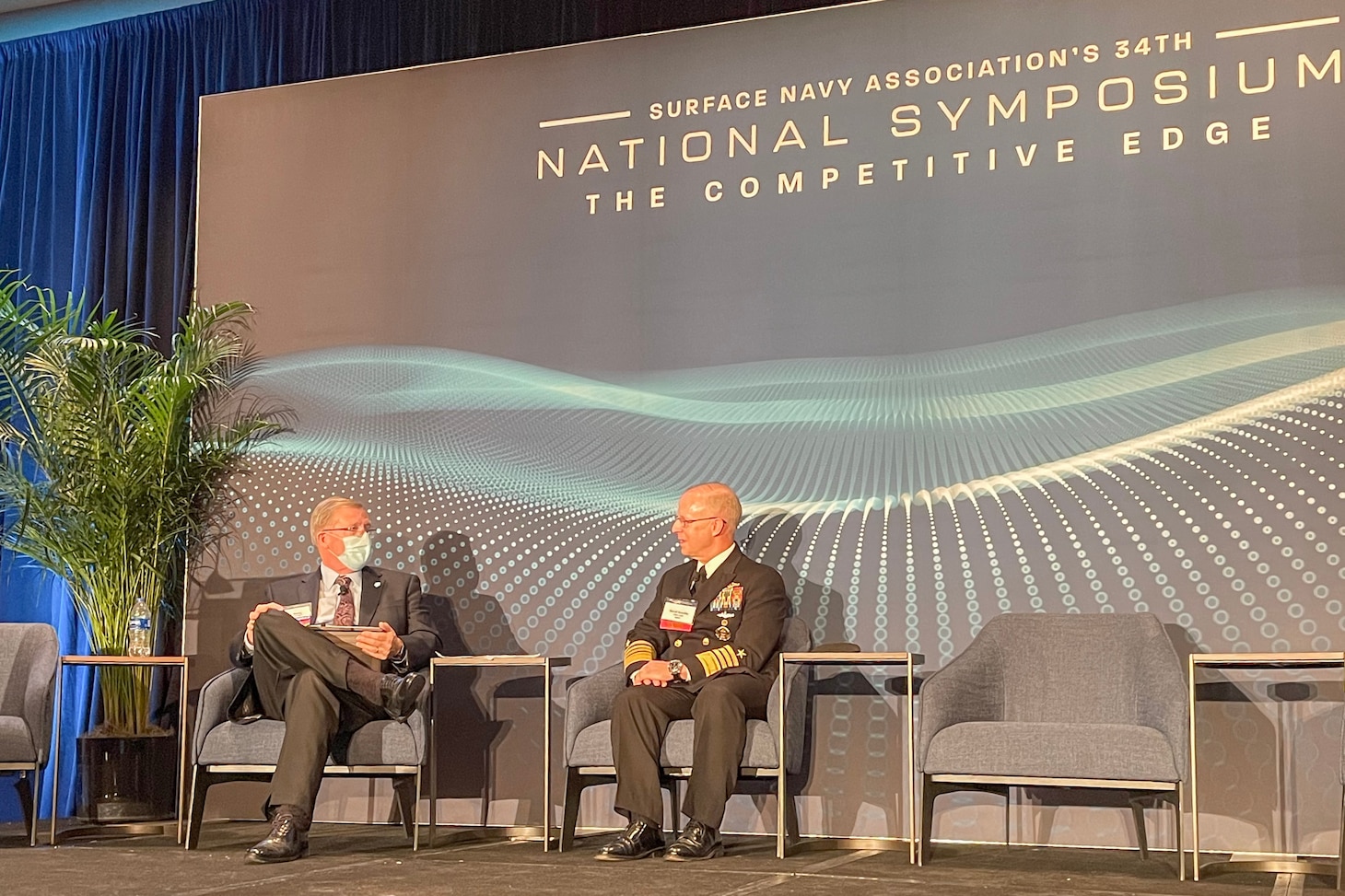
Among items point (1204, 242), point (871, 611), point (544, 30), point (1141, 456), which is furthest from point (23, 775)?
point (1204, 242)

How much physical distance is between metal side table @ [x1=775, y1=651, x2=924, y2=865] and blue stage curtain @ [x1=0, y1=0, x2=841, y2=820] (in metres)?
2.79

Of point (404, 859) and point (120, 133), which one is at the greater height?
A: point (120, 133)

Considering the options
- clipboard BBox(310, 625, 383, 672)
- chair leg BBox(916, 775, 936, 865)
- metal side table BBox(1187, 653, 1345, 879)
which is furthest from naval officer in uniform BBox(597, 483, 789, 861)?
metal side table BBox(1187, 653, 1345, 879)

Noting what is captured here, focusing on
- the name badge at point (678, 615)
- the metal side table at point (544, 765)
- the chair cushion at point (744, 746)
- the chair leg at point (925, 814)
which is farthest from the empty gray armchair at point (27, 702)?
the chair leg at point (925, 814)

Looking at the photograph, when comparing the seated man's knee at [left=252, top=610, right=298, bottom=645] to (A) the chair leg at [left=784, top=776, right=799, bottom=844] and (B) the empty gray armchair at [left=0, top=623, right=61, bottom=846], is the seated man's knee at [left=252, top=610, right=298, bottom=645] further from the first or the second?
(A) the chair leg at [left=784, top=776, right=799, bottom=844]

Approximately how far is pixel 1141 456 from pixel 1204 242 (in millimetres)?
695

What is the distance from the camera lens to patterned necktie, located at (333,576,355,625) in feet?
16.1

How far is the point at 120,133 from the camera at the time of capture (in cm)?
670

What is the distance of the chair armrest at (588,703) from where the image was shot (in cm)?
449

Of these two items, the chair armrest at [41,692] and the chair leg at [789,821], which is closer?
the chair leg at [789,821]

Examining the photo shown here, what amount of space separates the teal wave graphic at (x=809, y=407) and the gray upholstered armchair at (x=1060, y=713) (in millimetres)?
613

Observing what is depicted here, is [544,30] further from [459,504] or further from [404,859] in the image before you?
[404,859]

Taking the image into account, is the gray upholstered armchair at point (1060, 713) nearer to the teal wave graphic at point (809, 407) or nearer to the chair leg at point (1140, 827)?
the chair leg at point (1140, 827)

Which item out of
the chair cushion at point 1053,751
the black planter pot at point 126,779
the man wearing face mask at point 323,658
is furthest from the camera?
the black planter pot at point 126,779
